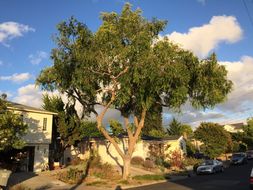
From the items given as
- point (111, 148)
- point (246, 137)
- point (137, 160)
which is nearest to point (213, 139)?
point (137, 160)

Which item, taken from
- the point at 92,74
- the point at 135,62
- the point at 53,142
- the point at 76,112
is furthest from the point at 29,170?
the point at 135,62

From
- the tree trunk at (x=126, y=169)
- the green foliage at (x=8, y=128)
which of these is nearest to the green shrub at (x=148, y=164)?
the tree trunk at (x=126, y=169)

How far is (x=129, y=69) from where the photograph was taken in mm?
26156

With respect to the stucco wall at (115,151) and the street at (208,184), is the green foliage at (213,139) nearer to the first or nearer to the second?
the stucco wall at (115,151)

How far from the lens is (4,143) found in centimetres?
2041

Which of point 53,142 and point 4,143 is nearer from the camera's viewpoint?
Result: point 4,143

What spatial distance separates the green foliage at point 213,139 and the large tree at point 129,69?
878 inches

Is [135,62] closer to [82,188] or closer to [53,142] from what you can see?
[82,188]

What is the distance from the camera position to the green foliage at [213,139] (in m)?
51.2

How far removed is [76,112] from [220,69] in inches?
638

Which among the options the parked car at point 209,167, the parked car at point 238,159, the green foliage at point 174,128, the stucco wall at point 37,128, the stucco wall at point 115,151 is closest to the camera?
the stucco wall at point 37,128

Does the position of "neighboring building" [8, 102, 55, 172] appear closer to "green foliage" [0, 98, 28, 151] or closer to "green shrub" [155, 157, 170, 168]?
"green foliage" [0, 98, 28, 151]

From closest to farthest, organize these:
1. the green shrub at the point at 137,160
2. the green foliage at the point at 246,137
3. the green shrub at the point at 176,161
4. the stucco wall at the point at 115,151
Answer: the green shrub at the point at 137,160, the green shrub at the point at 176,161, the stucco wall at the point at 115,151, the green foliage at the point at 246,137

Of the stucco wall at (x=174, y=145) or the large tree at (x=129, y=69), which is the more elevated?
the large tree at (x=129, y=69)
